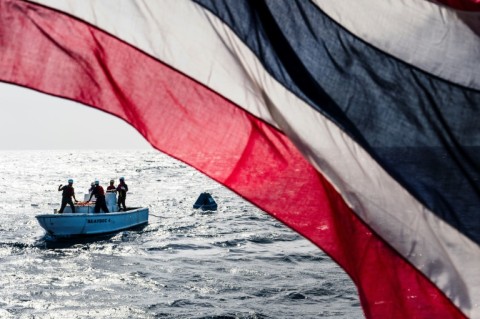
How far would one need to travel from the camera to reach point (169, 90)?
13.8ft

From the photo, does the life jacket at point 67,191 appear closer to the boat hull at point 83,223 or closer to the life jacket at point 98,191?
the boat hull at point 83,223

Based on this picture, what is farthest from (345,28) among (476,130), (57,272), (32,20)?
(57,272)

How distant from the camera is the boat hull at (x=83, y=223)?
28.6m

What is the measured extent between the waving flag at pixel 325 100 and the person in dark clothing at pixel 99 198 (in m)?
25.8

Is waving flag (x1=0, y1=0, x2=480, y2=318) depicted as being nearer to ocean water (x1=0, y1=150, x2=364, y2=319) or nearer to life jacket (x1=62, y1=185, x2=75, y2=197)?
ocean water (x1=0, y1=150, x2=364, y2=319)

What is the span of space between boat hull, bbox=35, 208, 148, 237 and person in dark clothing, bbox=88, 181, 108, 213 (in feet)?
1.33

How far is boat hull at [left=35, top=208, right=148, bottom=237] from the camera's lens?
1128 inches

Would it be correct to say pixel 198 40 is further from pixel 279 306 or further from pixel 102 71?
pixel 279 306

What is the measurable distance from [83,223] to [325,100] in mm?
26504

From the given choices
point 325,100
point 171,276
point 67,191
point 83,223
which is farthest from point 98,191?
point 325,100

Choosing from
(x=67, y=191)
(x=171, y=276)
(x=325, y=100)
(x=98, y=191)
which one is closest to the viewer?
(x=325, y=100)

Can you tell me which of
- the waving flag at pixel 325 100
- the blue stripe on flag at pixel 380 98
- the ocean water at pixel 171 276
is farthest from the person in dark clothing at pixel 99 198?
the blue stripe on flag at pixel 380 98

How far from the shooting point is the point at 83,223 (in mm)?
29625

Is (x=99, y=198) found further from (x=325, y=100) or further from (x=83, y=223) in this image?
(x=325, y=100)
